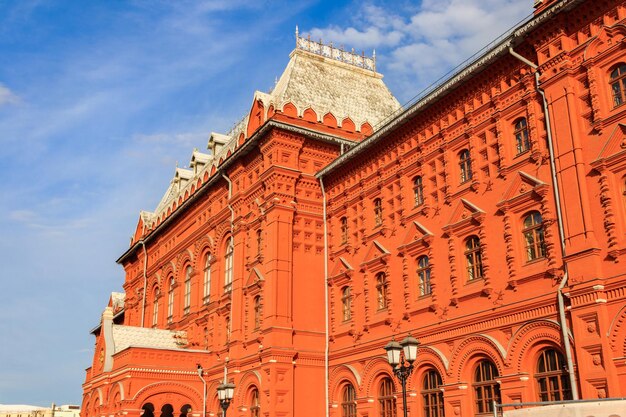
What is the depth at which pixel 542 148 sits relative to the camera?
64.5 feet

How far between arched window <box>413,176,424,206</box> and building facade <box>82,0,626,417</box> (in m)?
0.08

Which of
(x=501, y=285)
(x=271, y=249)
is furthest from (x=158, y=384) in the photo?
(x=501, y=285)

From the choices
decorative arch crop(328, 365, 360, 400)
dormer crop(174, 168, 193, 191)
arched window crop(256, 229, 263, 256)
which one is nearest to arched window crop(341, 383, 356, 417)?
decorative arch crop(328, 365, 360, 400)

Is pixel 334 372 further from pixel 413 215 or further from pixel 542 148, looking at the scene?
pixel 542 148

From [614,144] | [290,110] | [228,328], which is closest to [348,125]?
[290,110]

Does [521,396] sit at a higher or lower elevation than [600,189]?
lower

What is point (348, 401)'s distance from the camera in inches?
1047

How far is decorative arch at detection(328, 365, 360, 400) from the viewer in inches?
1025

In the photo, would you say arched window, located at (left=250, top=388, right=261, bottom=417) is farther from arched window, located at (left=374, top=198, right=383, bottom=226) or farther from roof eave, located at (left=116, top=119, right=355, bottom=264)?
roof eave, located at (left=116, top=119, right=355, bottom=264)

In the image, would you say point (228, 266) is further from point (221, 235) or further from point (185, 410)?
point (185, 410)

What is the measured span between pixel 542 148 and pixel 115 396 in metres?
23.0

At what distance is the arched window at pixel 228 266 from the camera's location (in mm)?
33197

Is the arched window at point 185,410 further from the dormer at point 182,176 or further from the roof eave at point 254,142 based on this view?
the dormer at point 182,176

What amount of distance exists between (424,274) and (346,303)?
4.98 meters
